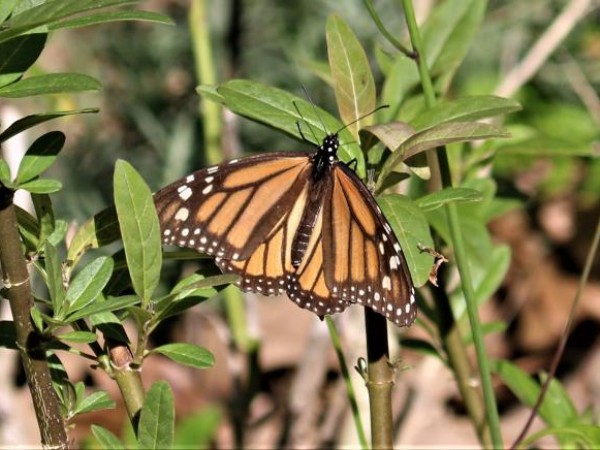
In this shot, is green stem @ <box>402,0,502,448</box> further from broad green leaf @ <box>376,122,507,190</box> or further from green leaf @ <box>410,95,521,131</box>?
broad green leaf @ <box>376,122,507,190</box>

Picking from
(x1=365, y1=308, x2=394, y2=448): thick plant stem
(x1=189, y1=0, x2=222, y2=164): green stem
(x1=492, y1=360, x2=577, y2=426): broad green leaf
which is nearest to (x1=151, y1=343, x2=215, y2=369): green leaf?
(x1=365, y1=308, x2=394, y2=448): thick plant stem

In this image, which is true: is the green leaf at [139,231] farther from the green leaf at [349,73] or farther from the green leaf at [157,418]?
the green leaf at [349,73]

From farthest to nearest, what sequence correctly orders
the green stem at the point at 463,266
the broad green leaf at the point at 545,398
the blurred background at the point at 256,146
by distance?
the blurred background at the point at 256,146, the broad green leaf at the point at 545,398, the green stem at the point at 463,266

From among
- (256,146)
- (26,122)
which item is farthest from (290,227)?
(256,146)

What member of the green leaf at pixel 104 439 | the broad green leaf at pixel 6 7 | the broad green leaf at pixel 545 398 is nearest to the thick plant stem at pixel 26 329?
the green leaf at pixel 104 439

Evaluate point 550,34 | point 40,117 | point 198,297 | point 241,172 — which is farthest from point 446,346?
point 550,34

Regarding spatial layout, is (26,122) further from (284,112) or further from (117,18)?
(284,112)

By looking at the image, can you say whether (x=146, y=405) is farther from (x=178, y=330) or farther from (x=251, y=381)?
(x=178, y=330)
